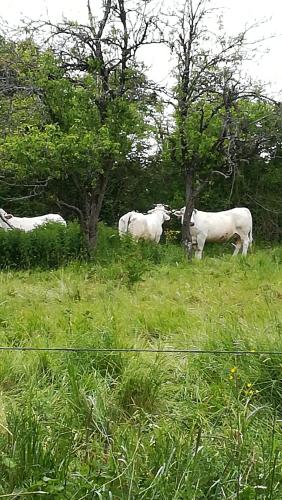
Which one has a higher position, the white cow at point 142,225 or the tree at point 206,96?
the tree at point 206,96

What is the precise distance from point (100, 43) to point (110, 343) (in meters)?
7.04

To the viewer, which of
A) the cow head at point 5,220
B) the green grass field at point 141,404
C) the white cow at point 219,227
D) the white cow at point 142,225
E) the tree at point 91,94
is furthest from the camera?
the white cow at point 219,227

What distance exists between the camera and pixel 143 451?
6.85 ft

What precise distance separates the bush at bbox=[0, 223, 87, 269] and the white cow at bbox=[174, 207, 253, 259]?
3.14 meters

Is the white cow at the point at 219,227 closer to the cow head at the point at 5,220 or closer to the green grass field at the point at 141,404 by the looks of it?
the cow head at the point at 5,220

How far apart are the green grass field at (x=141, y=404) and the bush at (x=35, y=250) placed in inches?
146

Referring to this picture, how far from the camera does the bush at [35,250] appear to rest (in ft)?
29.1

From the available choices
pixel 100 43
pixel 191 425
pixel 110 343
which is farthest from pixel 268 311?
pixel 100 43

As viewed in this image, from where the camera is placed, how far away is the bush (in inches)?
349

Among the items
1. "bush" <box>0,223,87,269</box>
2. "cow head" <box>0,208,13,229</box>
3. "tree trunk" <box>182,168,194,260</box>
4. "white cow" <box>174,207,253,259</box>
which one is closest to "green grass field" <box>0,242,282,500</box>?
"bush" <box>0,223,87,269</box>

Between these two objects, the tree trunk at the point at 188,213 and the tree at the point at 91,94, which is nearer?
the tree at the point at 91,94

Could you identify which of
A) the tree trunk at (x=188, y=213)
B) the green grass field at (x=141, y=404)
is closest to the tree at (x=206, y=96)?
the tree trunk at (x=188, y=213)

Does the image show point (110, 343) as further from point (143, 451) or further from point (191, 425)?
point (143, 451)

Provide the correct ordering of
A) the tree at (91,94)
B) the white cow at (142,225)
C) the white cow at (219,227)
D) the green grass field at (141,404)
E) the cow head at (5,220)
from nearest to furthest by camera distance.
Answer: the green grass field at (141,404) → the tree at (91,94) → the cow head at (5,220) → the white cow at (142,225) → the white cow at (219,227)
